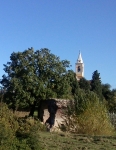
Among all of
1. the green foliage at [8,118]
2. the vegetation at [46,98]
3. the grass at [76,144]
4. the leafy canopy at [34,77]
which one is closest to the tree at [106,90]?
the vegetation at [46,98]

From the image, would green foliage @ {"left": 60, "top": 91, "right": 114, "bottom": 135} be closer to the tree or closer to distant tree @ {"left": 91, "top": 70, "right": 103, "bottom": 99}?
distant tree @ {"left": 91, "top": 70, "right": 103, "bottom": 99}

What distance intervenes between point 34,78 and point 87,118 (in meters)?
29.0

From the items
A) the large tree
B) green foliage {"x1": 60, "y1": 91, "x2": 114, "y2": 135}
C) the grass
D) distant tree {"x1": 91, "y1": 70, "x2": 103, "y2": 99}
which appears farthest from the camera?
distant tree {"x1": 91, "y1": 70, "x2": 103, "y2": 99}

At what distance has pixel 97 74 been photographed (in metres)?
67.9

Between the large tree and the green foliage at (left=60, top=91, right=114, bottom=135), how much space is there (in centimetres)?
2668

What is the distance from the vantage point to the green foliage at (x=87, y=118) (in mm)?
17531

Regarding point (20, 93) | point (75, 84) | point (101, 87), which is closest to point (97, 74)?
point (101, 87)

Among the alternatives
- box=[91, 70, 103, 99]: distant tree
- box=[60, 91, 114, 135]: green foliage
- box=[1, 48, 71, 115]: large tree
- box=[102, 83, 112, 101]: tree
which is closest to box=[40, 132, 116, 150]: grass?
box=[60, 91, 114, 135]: green foliage

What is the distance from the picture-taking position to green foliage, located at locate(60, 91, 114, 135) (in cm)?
1753

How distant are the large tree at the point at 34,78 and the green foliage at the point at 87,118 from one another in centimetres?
2668

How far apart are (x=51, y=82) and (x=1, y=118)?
3565 cm

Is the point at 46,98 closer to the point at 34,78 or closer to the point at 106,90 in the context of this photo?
the point at 34,78

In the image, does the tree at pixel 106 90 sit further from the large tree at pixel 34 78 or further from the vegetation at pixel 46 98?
the large tree at pixel 34 78

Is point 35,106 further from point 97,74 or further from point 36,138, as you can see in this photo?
point 36,138
